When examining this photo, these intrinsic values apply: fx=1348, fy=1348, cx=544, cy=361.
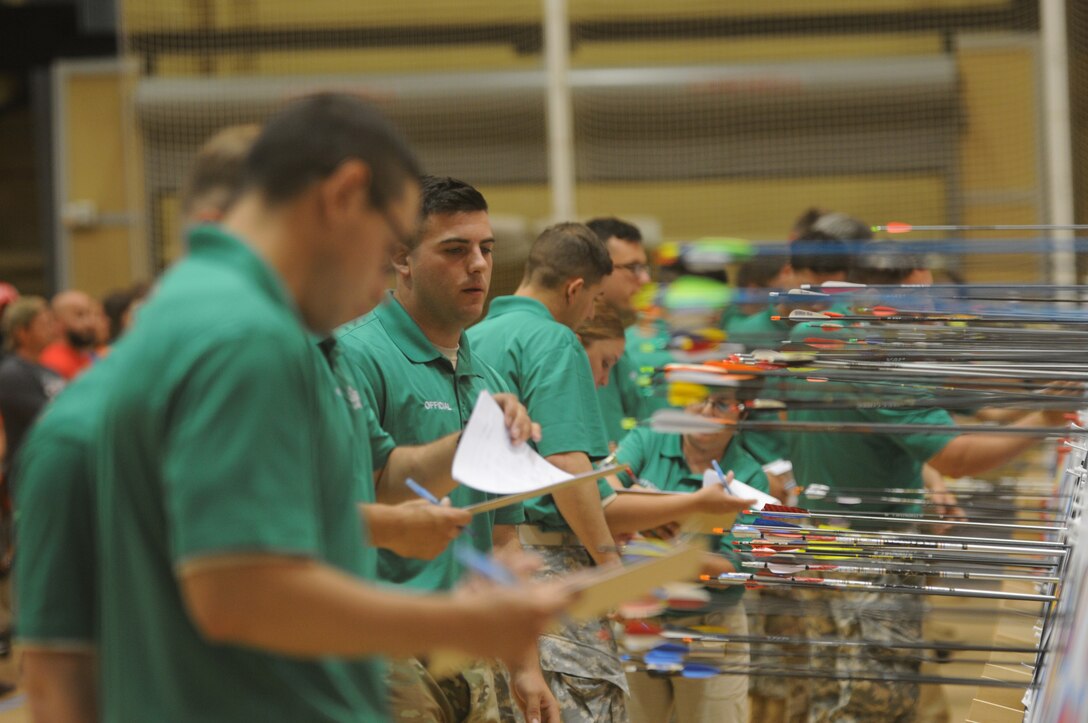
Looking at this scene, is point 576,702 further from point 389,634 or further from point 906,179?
point 906,179

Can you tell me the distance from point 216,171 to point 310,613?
0.54 meters

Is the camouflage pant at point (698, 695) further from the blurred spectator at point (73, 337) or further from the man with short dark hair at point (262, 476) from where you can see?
the blurred spectator at point (73, 337)

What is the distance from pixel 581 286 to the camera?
3.29 metres

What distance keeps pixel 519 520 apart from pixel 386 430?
1.28 feet

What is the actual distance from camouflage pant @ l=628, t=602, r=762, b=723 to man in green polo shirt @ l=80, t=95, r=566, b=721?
86.5 inches

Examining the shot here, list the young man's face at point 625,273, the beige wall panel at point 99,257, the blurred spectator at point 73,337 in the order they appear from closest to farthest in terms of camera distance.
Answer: the young man's face at point 625,273 → the blurred spectator at point 73,337 → the beige wall panel at point 99,257

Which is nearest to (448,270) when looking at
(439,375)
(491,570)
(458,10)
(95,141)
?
(439,375)

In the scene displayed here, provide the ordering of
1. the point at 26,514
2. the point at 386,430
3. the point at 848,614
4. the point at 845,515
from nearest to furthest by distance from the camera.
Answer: the point at 26,514
the point at 845,515
the point at 386,430
the point at 848,614

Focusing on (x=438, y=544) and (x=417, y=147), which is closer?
(x=438, y=544)

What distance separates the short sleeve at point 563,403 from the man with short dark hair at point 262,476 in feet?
5.48

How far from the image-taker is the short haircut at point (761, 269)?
15.0 feet

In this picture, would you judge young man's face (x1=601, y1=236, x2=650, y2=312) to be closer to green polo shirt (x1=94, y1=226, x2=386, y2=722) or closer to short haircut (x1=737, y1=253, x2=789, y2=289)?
short haircut (x1=737, y1=253, x2=789, y2=289)

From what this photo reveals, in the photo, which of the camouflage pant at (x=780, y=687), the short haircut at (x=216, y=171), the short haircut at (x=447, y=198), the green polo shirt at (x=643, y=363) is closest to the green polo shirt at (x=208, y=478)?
the short haircut at (x=216, y=171)

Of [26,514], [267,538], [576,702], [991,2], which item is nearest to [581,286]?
[576,702]
